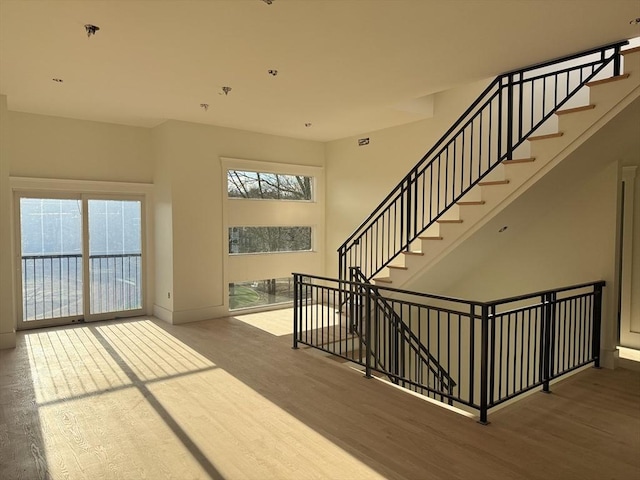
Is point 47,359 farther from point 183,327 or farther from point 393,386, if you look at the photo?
point 393,386

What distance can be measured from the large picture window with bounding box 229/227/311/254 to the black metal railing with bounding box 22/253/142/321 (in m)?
1.62

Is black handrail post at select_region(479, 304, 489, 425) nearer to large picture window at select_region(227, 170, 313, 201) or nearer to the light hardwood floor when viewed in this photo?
the light hardwood floor

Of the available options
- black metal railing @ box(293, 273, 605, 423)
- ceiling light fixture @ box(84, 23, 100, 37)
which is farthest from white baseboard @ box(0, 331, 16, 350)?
ceiling light fixture @ box(84, 23, 100, 37)

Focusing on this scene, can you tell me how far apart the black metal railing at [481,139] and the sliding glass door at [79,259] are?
3565 millimetres

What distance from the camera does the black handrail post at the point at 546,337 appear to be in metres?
3.89

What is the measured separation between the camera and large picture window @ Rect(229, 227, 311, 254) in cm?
748

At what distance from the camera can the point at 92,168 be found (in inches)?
259

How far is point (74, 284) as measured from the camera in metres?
6.58

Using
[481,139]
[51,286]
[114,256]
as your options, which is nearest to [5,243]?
[51,286]

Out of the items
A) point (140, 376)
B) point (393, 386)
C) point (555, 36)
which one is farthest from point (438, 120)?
point (140, 376)

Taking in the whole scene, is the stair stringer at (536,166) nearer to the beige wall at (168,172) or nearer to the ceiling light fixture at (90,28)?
the beige wall at (168,172)

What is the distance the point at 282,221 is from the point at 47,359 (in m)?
4.25

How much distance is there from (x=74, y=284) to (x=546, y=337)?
6420mm

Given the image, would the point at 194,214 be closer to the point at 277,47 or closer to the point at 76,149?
the point at 76,149
